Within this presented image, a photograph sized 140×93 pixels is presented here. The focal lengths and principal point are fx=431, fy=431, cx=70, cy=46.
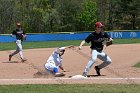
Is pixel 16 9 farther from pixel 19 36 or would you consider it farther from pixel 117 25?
pixel 19 36

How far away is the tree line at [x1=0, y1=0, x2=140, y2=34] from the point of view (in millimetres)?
68438

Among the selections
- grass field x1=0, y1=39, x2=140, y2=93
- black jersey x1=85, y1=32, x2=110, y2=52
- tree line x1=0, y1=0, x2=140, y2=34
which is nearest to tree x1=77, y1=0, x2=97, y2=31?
tree line x1=0, y1=0, x2=140, y2=34

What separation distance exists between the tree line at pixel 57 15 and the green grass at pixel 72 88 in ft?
186

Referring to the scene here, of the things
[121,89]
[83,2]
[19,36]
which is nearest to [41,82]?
[121,89]

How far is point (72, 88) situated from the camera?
1028 centimetres

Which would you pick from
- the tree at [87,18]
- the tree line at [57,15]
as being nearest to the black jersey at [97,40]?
the tree line at [57,15]

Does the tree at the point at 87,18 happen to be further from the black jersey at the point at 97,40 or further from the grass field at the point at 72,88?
the grass field at the point at 72,88

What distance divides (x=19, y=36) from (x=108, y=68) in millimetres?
5274

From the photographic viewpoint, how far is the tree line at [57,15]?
225 ft

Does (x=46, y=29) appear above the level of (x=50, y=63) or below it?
below

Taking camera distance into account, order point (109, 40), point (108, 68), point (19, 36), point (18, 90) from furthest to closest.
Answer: point (19, 36), point (108, 68), point (109, 40), point (18, 90)

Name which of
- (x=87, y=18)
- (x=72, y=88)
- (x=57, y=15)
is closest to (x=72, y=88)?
(x=72, y=88)

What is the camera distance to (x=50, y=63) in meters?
14.0

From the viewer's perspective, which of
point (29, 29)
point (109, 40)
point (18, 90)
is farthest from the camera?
point (29, 29)
